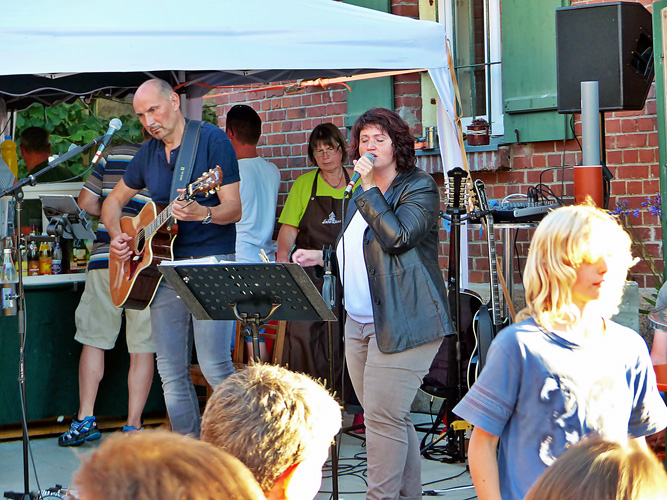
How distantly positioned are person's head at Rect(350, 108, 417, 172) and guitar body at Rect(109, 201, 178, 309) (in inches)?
44.1

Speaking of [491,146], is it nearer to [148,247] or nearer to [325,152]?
[325,152]

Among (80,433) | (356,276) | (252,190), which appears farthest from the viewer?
(252,190)

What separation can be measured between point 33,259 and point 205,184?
218 centimetres

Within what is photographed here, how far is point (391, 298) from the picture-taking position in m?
3.77

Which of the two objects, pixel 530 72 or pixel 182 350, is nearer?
pixel 182 350

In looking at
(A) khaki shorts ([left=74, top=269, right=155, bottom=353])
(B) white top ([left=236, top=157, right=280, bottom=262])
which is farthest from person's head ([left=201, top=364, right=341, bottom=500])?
(B) white top ([left=236, top=157, right=280, bottom=262])

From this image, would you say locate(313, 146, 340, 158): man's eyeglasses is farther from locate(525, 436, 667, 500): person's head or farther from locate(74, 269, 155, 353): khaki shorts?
locate(525, 436, 667, 500): person's head

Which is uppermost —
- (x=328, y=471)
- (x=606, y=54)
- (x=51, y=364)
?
(x=606, y=54)

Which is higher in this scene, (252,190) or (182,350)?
(252,190)

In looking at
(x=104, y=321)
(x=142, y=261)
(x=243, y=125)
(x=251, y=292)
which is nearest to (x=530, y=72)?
(x=243, y=125)

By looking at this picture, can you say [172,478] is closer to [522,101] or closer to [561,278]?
[561,278]

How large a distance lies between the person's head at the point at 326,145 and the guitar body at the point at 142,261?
160 centimetres

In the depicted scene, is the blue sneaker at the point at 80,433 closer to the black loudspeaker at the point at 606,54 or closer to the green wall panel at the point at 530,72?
the green wall panel at the point at 530,72

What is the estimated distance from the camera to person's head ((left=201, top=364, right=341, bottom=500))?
4.97 ft
